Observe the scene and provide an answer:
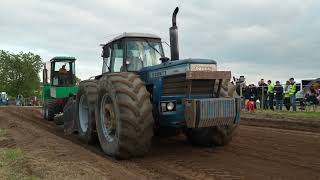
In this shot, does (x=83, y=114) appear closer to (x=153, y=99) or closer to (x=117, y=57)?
(x=117, y=57)

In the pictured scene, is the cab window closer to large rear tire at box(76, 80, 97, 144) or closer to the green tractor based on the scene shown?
large rear tire at box(76, 80, 97, 144)

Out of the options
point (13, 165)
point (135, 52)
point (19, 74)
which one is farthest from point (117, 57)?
point (19, 74)

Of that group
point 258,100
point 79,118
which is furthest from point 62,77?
point 258,100

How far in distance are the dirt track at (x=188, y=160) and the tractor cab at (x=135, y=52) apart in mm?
1865

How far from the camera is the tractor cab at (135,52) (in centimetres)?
1023

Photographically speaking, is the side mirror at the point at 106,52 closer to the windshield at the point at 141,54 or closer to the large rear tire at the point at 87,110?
the large rear tire at the point at 87,110

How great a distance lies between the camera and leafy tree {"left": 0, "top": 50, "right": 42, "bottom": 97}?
276ft

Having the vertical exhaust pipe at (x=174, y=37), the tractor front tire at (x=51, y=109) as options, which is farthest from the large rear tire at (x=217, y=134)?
the tractor front tire at (x=51, y=109)

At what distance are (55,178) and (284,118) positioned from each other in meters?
11.7

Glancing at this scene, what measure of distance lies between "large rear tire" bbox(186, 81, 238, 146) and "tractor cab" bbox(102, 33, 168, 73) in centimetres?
166

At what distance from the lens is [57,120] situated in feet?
53.2

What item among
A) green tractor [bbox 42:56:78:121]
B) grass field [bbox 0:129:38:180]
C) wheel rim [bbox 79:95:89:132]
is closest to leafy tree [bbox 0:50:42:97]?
green tractor [bbox 42:56:78:121]

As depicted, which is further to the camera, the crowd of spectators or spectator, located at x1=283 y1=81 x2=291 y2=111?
spectator, located at x1=283 y1=81 x2=291 y2=111

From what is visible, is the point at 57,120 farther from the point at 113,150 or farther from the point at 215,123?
the point at 215,123
